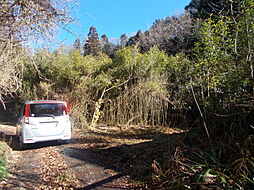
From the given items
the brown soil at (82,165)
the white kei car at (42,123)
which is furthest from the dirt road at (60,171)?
the white kei car at (42,123)

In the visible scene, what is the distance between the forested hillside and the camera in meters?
2.67

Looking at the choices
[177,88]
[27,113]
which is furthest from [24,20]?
[177,88]

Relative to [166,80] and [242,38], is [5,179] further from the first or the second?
[166,80]

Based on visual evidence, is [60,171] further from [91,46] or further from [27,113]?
[91,46]

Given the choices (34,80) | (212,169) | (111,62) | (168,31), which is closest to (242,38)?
(212,169)

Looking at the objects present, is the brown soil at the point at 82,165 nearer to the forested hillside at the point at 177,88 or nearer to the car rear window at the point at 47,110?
the forested hillside at the point at 177,88

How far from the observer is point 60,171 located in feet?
11.5

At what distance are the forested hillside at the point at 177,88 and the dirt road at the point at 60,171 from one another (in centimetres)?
106

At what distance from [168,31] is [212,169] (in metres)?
14.7

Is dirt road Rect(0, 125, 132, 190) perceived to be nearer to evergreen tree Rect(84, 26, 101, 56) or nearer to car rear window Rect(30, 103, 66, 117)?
car rear window Rect(30, 103, 66, 117)

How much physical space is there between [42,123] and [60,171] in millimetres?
1791

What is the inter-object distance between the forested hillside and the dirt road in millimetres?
1061

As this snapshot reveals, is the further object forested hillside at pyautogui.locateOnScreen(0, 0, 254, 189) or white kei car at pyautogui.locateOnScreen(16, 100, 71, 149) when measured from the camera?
white kei car at pyautogui.locateOnScreen(16, 100, 71, 149)

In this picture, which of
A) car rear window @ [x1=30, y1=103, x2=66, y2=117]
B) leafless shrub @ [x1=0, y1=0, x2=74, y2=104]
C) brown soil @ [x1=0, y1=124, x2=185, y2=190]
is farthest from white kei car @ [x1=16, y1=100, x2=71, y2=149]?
leafless shrub @ [x1=0, y1=0, x2=74, y2=104]
